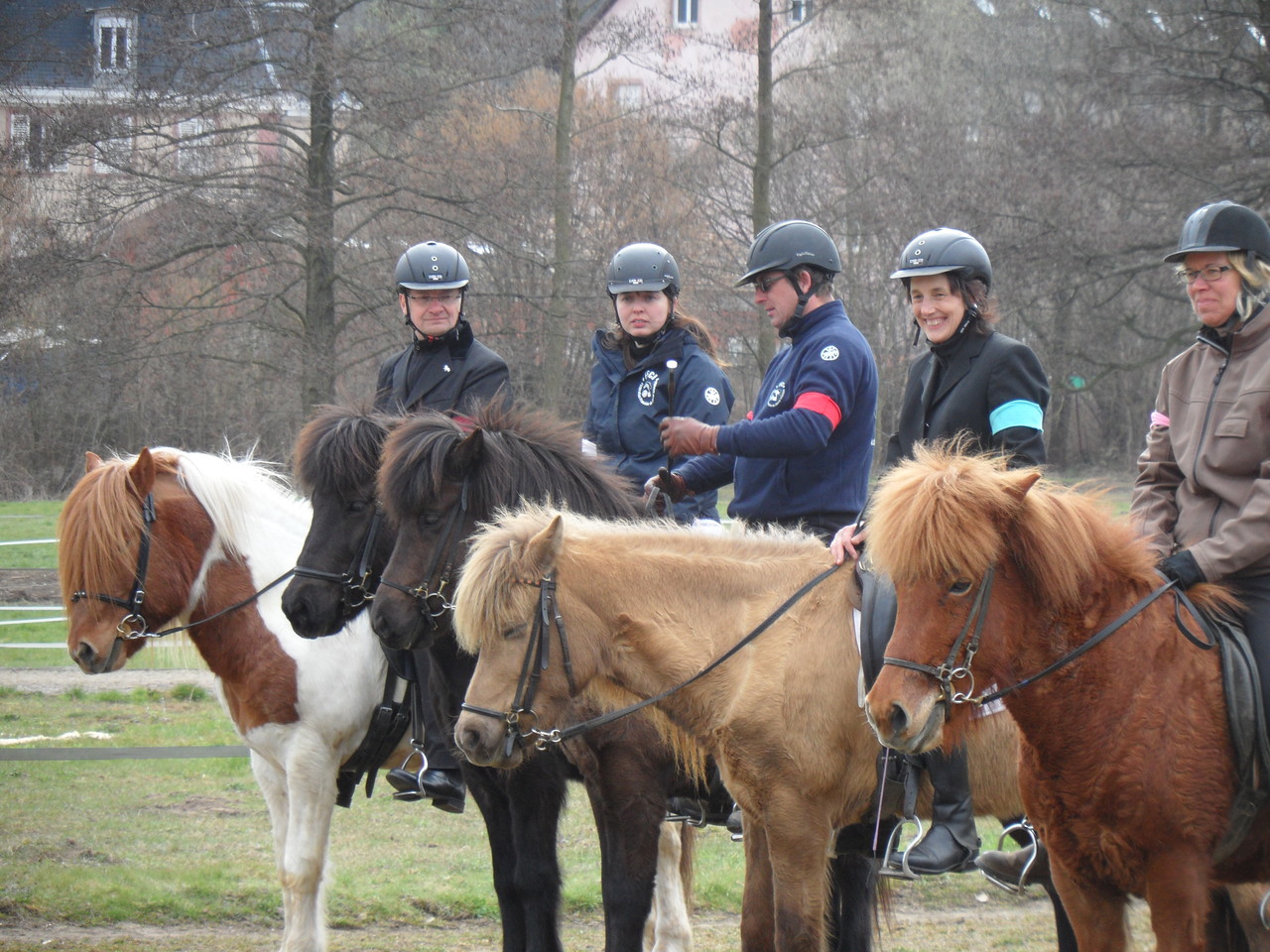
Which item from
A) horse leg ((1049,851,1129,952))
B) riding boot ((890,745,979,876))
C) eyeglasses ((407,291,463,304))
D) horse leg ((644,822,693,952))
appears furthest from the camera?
eyeglasses ((407,291,463,304))

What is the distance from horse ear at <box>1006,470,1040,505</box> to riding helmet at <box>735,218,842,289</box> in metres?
1.70

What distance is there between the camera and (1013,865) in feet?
13.5

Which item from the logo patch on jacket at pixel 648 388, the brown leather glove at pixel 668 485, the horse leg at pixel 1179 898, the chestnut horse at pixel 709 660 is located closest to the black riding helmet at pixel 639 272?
the logo patch on jacket at pixel 648 388

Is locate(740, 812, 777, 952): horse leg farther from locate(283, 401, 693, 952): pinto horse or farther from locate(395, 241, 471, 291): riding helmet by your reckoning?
locate(395, 241, 471, 291): riding helmet

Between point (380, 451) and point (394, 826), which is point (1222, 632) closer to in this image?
point (380, 451)

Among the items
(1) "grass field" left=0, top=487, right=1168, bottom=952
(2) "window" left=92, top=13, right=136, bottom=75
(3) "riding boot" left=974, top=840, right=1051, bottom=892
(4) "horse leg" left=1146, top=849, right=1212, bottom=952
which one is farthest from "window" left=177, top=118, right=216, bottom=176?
(4) "horse leg" left=1146, top=849, right=1212, bottom=952

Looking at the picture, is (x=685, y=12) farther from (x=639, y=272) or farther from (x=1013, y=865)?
(x=1013, y=865)

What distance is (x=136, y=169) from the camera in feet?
42.9

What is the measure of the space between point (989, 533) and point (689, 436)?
1546mm

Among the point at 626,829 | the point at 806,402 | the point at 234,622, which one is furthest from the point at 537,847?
the point at 806,402

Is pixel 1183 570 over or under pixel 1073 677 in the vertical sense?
over

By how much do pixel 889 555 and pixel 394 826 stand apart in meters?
5.06

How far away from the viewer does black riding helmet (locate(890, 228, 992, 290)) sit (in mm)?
4078

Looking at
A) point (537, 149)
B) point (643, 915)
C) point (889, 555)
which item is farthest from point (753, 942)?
point (537, 149)
